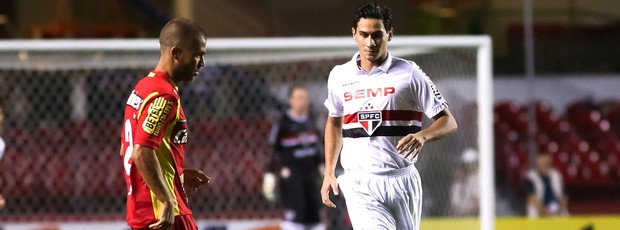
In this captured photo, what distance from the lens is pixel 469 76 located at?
8.54m

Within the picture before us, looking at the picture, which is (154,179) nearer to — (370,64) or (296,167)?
(370,64)

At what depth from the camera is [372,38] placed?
18.0 ft


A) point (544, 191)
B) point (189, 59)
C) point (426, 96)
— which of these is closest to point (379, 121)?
point (426, 96)

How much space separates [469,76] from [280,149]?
2.37 metres

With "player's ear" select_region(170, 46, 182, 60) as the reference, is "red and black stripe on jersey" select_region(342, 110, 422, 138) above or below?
below

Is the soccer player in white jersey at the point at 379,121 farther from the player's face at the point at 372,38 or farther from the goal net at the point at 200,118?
the goal net at the point at 200,118

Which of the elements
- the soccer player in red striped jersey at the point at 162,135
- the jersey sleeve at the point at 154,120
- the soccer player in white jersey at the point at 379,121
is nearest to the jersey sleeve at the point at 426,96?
the soccer player in white jersey at the point at 379,121

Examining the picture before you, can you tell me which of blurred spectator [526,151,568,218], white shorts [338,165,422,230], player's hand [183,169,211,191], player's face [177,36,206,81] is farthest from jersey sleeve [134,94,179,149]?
blurred spectator [526,151,568,218]

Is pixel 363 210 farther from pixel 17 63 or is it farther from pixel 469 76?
pixel 17 63

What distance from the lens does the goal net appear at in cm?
852

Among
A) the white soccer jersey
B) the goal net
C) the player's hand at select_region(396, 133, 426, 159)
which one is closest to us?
the player's hand at select_region(396, 133, 426, 159)

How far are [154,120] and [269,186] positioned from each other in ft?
Result: 19.4

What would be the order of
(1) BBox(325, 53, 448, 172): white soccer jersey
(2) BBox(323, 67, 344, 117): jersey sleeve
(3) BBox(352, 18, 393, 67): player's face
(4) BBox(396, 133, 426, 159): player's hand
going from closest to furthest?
(4) BBox(396, 133, 426, 159): player's hand < (3) BBox(352, 18, 393, 67): player's face < (1) BBox(325, 53, 448, 172): white soccer jersey < (2) BBox(323, 67, 344, 117): jersey sleeve

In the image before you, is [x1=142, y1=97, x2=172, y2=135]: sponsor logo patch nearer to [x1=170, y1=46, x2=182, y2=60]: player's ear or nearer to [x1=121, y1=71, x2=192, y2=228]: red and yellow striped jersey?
[x1=121, y1=71, x2=192, y2=228]: red and yellow striped jersey
